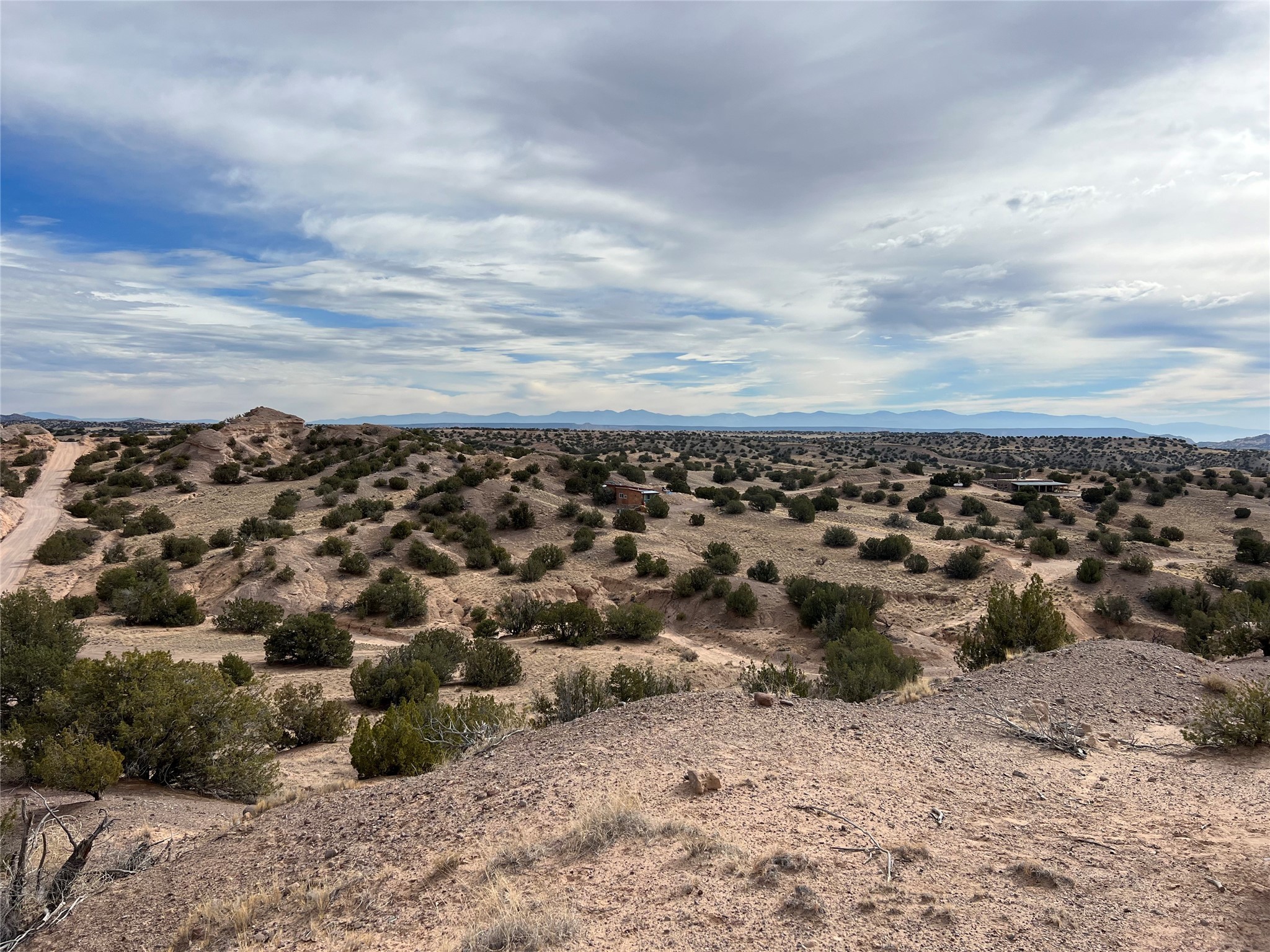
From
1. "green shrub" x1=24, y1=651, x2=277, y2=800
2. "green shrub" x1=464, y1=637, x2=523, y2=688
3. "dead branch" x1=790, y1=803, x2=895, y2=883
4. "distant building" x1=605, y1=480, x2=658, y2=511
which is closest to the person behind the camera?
"dead branch" x1=790, y1=803, x2=895, y2=883

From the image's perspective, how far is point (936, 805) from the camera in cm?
662

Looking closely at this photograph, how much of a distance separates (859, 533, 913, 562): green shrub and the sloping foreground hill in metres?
24.7

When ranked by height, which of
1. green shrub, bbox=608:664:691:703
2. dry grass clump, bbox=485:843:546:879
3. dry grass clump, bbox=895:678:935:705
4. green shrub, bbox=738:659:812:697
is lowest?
green shrub, bbox=608:664:691:703

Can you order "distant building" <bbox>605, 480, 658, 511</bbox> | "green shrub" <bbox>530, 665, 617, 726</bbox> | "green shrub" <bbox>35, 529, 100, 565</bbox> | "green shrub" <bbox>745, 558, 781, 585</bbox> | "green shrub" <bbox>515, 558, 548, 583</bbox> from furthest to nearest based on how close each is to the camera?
"distant building" <bbox>605, 480, 658, 511</bbox>, "green shrub" <bbox>515, 558, 548, 583</bbox>, "green shrub" <bbox>745, 558, 781, 585</bbox>, "green shrub" <bbox>35, 529, 100, 565</bbox>, "green shrub" <bbox>530, 665, 617, 726</bbox>

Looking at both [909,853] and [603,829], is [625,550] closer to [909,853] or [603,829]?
[603,829]

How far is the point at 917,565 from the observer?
3044cm

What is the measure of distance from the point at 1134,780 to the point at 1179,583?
2658cm

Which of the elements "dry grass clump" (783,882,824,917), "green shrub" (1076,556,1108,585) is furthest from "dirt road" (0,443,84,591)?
"green shrub" (1076,556,1108,585)

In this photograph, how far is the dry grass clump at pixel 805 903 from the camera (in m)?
4.82

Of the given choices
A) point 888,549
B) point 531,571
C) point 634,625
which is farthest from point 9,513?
point 888,549

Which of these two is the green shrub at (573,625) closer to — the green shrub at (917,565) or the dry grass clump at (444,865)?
the green shrub at (917,565)

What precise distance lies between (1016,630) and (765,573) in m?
14.6

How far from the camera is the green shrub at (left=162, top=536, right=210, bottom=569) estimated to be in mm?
28116

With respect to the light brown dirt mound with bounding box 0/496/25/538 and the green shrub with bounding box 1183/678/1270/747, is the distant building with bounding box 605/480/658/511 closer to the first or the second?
the light brown dirt mound with bounding box 0/496/25/538
